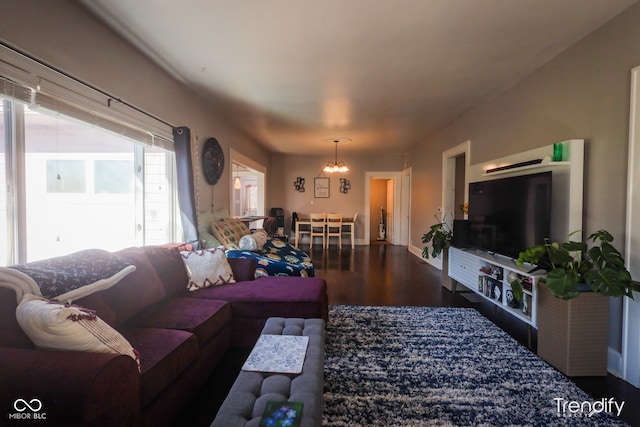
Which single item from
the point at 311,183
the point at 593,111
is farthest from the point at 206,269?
the point at 311,183

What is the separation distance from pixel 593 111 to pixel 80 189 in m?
3.98

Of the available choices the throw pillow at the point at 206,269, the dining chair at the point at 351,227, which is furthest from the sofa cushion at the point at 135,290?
the dining chair at the point at 351,227

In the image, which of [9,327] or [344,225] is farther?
[344,225]

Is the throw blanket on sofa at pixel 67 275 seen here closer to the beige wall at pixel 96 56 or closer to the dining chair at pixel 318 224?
the beige wall at pixel 96 56

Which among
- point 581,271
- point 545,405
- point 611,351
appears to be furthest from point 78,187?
point 611,351

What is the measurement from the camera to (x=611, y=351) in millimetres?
2004

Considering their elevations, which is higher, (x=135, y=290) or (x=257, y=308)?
(x=135, y=290)

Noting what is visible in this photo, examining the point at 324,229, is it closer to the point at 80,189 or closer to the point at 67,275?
the point at 80,189

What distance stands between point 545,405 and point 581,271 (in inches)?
36.7

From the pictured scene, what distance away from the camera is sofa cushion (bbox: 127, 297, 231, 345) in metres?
1.77

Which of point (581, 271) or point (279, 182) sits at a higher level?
point (279, 182)

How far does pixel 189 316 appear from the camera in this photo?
73.7 inches

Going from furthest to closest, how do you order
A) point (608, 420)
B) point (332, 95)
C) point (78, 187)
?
1. point (332, 95)
2. point (78, 187)
3. point (608, 420)

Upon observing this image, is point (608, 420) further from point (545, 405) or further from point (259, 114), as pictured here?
point (259, 114)
